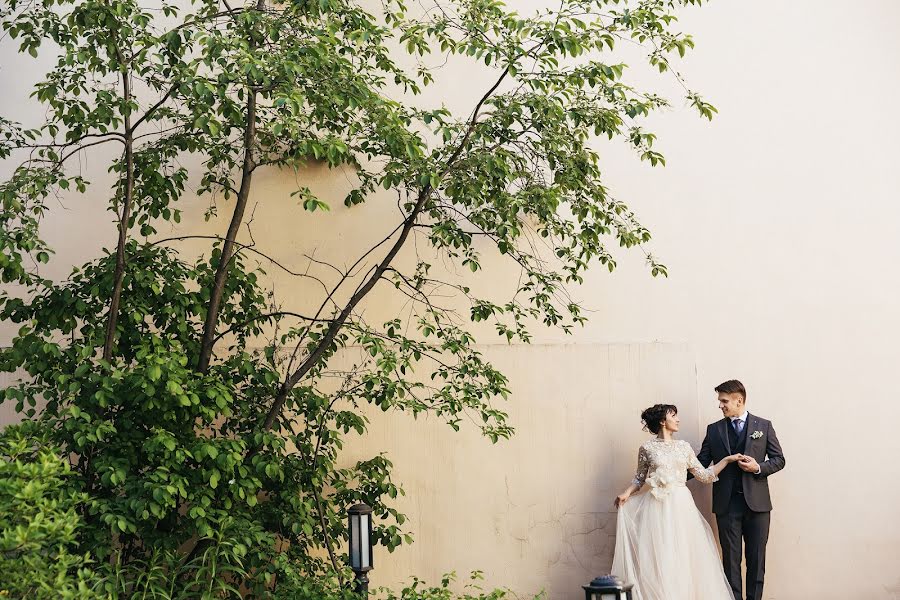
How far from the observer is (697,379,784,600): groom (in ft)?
19.1

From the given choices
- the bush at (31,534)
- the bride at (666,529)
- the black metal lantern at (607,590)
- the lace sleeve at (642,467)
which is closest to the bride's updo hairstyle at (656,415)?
the bride at (666,529)

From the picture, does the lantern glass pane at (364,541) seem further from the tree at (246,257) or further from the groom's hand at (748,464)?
the groom's hand at (748,464)

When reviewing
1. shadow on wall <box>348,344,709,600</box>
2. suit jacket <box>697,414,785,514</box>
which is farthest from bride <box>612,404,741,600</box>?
shadow on wall <box>348,344,709,600</box>

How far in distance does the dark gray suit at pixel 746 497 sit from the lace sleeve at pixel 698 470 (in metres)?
0.13

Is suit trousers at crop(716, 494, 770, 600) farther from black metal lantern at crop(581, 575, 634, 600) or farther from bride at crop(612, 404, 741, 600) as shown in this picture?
black metal lantern at crop(581, 575, 634, 600)

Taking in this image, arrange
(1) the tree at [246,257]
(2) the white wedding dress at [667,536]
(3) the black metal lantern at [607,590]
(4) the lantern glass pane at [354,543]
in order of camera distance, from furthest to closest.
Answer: (2) the white wedding dress at [667,536]
(4) the lantern glass pane at [354,543]
(1) the tree at [246,257]
(3) the black metal lantern at [607,590]

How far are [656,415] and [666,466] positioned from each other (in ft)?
1.09

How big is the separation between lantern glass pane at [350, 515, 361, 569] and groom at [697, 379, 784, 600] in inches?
91.7

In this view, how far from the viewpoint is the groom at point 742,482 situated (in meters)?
5.83

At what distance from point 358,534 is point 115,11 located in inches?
107

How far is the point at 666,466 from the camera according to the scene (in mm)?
5797

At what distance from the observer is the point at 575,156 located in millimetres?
5180

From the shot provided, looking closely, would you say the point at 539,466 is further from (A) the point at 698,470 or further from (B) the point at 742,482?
(B) the point at 742,482

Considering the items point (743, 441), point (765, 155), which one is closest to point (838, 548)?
point (743, 441)
